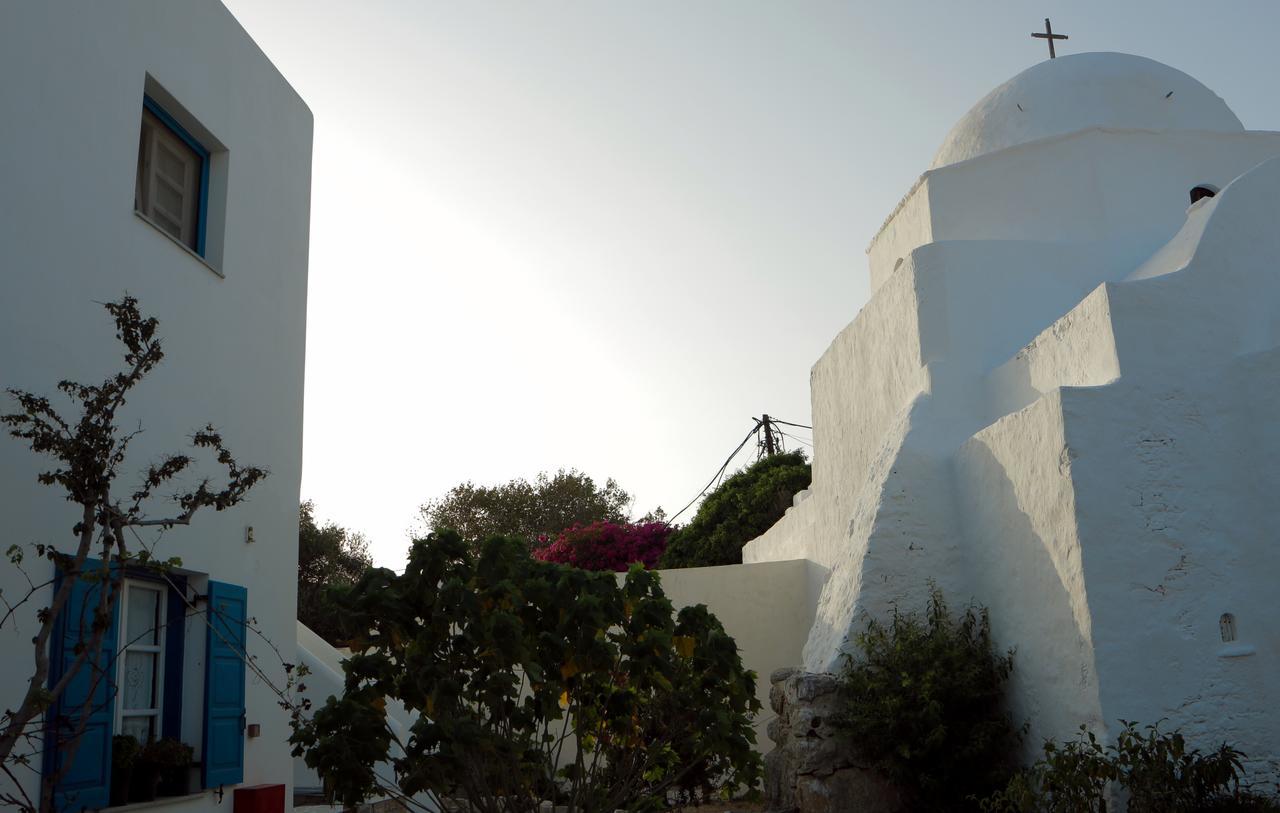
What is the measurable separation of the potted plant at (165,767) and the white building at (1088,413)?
193 inches

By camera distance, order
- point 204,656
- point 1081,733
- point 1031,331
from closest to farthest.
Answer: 1. point 204,656
2. point 1081,733
3. point 1031,331

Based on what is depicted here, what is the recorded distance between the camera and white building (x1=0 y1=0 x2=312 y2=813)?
5.50 m

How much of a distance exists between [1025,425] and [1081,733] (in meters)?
2.25

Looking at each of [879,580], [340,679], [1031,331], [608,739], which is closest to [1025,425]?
[879,580]

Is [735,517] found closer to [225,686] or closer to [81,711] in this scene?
[225,686]

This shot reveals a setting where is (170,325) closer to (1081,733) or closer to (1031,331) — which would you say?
(1081,733)

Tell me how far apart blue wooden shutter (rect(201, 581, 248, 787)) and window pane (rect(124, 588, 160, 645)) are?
31cm

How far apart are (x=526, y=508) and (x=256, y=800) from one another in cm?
2229

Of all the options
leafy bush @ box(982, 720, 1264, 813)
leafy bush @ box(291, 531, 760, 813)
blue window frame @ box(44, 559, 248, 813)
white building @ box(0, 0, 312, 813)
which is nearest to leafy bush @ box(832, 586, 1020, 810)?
leafy bush @ box(982, 720, 1264, 813)

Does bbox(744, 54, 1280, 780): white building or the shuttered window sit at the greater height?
bbox(744, 54, 1280, 780): white building

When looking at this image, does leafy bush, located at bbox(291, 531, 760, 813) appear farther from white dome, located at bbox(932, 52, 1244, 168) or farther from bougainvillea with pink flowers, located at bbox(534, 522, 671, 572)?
bougainvillea with pink flowers, located at bbox(534, 522, 671, 572)

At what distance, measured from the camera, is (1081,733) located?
7109 mm

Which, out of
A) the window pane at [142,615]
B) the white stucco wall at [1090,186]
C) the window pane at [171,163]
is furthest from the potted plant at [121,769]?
the white stucco wall at [1090,186]

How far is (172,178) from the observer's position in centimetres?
715
